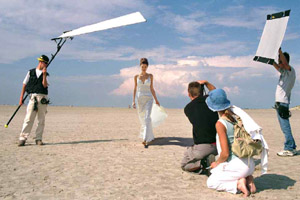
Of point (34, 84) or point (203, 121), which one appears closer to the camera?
point (203, 121)

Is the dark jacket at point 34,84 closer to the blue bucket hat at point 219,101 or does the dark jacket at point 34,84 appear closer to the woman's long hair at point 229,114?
the blue bucket hat at point 219,101

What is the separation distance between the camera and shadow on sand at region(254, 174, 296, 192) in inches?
183

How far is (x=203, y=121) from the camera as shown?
500 cm

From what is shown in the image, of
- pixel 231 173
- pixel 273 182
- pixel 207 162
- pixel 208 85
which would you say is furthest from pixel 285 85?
pixel 231 173

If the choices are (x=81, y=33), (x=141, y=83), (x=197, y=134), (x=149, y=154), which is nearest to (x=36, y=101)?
(x=81, y=33)

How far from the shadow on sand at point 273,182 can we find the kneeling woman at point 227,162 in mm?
493

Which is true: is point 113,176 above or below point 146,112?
below

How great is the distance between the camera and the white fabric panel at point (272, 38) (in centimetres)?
640

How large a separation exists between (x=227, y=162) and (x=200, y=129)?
923 mm

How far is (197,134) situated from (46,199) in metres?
2.71

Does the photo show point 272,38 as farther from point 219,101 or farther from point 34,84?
point 34,84

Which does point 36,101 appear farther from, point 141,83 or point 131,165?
point 131,165

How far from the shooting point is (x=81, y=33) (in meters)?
8.50

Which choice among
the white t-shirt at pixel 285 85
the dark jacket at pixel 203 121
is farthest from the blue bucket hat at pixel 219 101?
the white t-shirt at pixel 285 85
